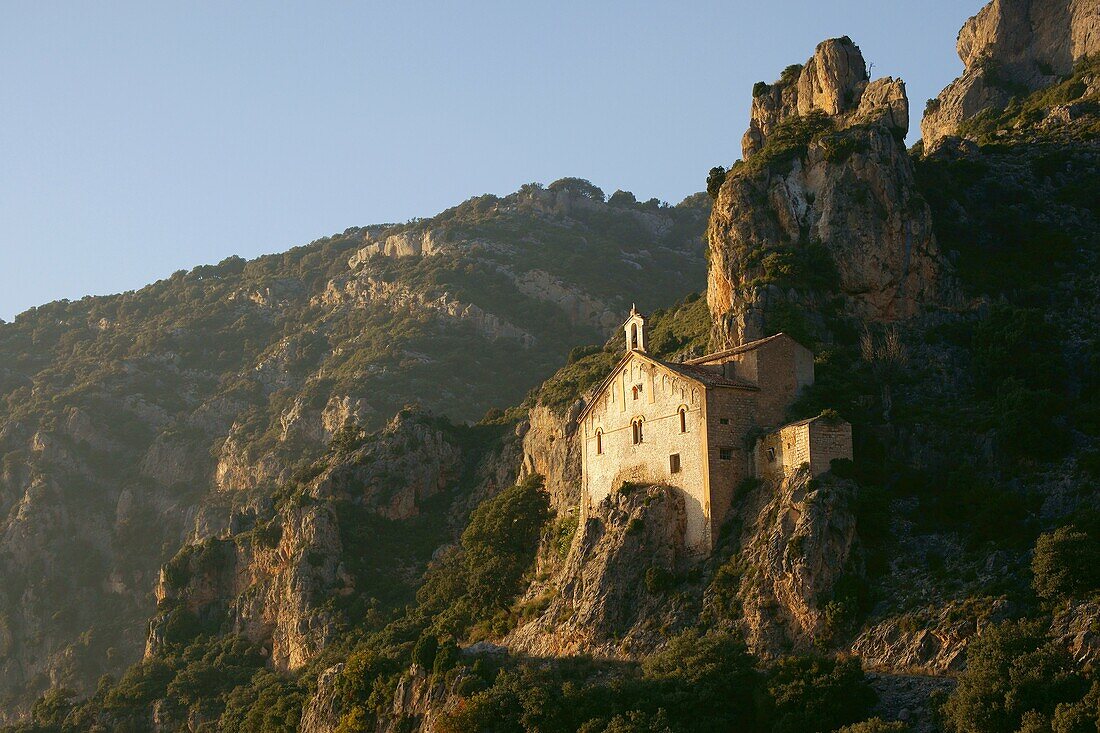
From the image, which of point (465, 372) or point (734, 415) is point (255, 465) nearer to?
point (465, 372)

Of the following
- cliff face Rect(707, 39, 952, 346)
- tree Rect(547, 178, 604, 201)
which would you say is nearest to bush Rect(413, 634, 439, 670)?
cliff face Rect(707, 39, 952, 346)

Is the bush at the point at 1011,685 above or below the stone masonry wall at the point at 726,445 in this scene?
below

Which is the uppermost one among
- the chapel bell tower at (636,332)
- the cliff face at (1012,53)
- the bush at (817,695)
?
the cliff face at (1012,53)

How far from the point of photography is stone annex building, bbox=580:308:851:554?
66625 millimetres

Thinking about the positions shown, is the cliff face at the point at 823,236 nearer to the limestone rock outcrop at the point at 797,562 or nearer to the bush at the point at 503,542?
the bush at the point at 503,542

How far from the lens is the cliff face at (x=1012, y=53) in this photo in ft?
373

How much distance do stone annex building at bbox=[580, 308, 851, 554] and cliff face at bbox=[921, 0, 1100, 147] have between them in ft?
157

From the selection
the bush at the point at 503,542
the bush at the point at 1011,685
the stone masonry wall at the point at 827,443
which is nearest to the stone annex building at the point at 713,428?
the stone masonry wall at the point at 827,443

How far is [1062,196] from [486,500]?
1513 inches

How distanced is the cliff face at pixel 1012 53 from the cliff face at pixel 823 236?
103 ft

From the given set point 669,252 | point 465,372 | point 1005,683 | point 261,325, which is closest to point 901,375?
point 1005,683

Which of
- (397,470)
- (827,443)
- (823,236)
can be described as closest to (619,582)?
(827,443)

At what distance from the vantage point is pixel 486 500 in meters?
95.8

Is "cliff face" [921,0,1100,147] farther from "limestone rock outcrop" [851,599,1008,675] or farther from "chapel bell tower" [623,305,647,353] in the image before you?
"limestone rock outcrop" [851,599,1008,675]
